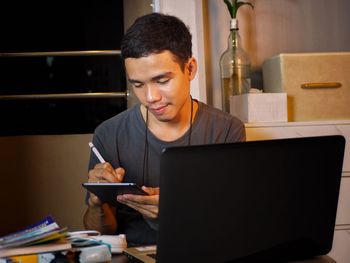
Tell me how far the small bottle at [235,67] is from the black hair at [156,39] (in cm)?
81

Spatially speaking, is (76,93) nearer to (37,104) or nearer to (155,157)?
(37,104)

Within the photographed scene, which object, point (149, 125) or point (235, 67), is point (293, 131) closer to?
point (235, 67)

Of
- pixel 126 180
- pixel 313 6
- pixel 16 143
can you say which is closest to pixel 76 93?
pixel 16 143

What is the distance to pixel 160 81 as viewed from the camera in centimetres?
139

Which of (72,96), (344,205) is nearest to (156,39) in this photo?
(344,205)

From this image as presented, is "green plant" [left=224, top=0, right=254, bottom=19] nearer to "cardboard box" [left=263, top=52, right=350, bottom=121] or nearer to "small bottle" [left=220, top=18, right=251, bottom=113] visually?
"small bottle" [left=220, top=18, right=251, bottom=113]

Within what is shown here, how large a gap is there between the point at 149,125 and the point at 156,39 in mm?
323

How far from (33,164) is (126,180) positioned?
179 cm

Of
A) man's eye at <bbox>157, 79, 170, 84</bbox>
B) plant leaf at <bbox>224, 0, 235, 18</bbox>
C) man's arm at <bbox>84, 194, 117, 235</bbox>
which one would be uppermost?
plant leaf at <bbox>224, 0, 235, 18</bbox>

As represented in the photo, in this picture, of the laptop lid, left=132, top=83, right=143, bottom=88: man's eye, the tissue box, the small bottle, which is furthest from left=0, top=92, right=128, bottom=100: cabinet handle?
the laptop lid

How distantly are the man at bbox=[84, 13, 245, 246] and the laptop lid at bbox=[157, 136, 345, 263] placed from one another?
0.38m

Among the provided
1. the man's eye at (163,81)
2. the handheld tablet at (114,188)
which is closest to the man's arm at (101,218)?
the handheld tablet at (114,188)

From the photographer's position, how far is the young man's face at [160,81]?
136cm

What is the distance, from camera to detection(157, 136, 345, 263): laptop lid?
2.60 feet
